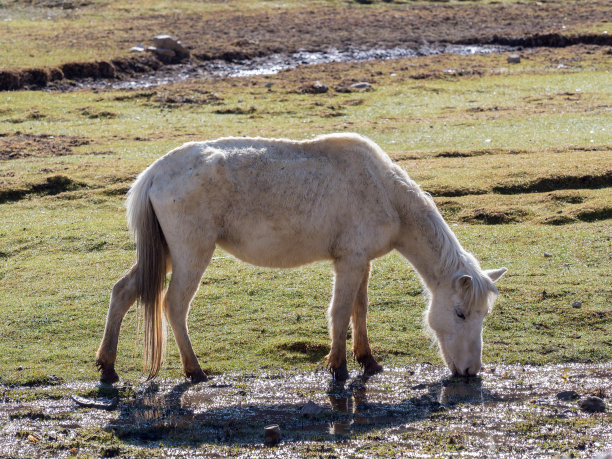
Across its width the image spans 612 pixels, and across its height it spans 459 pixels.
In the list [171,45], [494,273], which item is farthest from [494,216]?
[171,45]

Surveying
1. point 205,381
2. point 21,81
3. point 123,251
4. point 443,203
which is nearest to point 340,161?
point 205,381

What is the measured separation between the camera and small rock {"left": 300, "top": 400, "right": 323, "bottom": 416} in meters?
6.64

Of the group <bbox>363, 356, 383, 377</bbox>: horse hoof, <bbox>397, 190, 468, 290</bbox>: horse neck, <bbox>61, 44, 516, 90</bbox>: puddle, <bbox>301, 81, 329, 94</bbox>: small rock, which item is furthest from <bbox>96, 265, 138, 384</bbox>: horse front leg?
<bbox>61, 44, 516, 90</bbox>: puddle

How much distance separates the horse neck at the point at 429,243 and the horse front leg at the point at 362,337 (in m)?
0.56

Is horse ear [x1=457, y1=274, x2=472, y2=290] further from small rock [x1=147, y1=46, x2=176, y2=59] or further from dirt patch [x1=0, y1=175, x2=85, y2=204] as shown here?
small rock [x1=147, y1=46, x2=176, y2=59]

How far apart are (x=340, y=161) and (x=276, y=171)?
2.17ft

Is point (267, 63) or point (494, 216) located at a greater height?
point (267, 63)

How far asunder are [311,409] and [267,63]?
28.0 metres

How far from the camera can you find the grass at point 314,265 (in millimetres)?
8336

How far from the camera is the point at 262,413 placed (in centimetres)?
670

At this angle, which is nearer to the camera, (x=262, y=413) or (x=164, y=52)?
(x=262, y=413)

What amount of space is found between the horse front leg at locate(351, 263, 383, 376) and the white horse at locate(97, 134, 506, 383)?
1 centimetres

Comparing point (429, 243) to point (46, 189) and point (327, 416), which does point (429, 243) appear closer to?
point (327, 416)

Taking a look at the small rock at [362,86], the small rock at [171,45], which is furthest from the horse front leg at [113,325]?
the small rock at [171,45]
